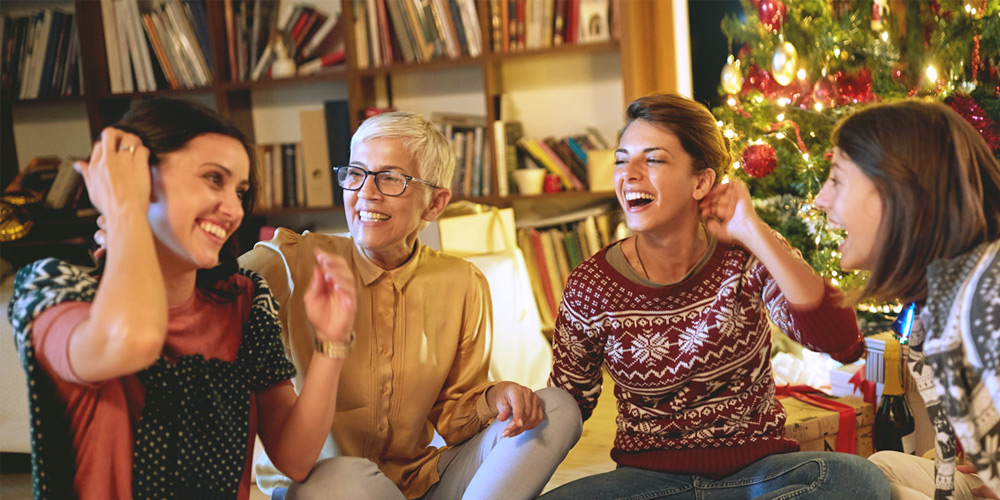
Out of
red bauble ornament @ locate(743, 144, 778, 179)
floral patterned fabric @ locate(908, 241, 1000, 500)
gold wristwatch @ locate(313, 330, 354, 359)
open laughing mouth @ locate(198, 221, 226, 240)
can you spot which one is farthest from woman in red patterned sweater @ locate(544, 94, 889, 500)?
red bauble ornament @ locate(743, 144, 778, 179)

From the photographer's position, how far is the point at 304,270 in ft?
4.97

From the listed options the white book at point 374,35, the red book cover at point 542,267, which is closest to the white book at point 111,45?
the white book at point 374,35

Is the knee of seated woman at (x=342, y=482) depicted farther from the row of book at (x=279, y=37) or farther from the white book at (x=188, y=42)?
the white book at (x=188, y=42)

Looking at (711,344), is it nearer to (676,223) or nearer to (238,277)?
(676,223)

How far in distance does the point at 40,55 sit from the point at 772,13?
335cm

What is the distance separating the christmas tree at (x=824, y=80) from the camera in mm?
2391

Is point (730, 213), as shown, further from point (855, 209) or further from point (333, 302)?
point (333, 302)

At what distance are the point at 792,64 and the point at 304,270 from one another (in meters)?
1.69

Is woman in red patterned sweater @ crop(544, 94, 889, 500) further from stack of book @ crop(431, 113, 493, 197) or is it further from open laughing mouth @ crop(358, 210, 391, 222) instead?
stack of book @ crop(431, 113, 493, 197)

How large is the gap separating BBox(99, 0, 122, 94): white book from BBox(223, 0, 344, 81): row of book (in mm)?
557

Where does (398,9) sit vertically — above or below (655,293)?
above

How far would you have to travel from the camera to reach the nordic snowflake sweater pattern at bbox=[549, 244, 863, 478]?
1.45m

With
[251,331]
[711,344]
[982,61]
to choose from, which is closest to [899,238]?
[711,344]

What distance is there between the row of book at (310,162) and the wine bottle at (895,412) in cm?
239
